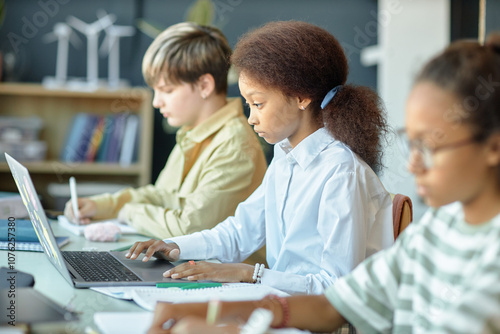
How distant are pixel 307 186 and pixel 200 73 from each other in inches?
31.8

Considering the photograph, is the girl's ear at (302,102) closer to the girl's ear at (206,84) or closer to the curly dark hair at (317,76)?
the curly dark hair at (317,76)

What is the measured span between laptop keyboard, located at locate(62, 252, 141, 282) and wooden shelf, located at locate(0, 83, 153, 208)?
6.80ft

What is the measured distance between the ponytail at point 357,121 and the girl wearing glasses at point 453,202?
0.48 m

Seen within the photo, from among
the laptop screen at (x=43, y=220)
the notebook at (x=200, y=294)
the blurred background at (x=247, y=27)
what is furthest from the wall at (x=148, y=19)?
the notebook at (x=200, y=294)

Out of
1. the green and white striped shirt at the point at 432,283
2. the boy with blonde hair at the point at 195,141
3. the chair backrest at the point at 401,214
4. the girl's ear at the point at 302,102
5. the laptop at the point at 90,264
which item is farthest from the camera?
the boy with blonde hair at the point at 195,141

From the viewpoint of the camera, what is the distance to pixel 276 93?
142cm

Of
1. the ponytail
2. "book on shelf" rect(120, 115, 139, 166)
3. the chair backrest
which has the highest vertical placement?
the ponytail

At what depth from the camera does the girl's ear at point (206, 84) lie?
2043 millimetres

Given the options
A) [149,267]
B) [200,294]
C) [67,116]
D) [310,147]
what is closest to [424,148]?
[200,294]

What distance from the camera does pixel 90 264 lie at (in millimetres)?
1339

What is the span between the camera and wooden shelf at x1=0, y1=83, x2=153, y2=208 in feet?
11.3

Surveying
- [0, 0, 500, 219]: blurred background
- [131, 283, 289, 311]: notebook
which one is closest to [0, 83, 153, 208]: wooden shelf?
[0, 0, 500, 219]: blurred background

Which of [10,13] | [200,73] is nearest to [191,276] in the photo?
[200,73]

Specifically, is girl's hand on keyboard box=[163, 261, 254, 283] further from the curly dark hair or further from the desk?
the curly dark hair
